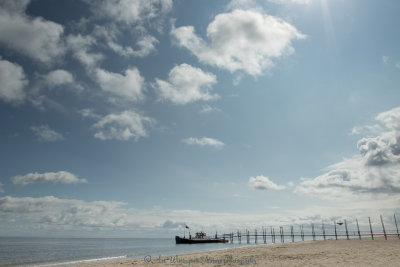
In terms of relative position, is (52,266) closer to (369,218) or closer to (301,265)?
(301,265)

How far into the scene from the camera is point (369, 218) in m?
57.5

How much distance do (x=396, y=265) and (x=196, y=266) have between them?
13447 millimetres

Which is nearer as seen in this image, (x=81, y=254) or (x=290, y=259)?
(x=290, y=259)

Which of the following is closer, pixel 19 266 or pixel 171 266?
pixel 171 266

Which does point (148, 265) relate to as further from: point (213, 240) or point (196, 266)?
point (213, 240)

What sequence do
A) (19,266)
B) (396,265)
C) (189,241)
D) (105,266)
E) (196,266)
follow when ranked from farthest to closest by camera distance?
(189,241)
(19,266)
(105,266)
(196,266)
(396,265)

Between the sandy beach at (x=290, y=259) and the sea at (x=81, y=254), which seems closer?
the sandy beach at (x=290, y=259)

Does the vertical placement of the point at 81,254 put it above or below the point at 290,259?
below

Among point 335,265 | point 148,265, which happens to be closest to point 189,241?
point 148,265

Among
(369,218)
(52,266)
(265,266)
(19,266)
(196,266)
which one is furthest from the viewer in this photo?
(369,218)

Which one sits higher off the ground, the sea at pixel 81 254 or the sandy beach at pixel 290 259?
the sandy beach at pixel 290 259

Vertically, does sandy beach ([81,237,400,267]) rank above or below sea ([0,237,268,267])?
above

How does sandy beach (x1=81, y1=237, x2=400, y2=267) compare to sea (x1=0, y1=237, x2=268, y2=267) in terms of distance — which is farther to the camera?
sea (x1=0, y1=237, x2=268, y2=267)

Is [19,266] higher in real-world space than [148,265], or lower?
lower
